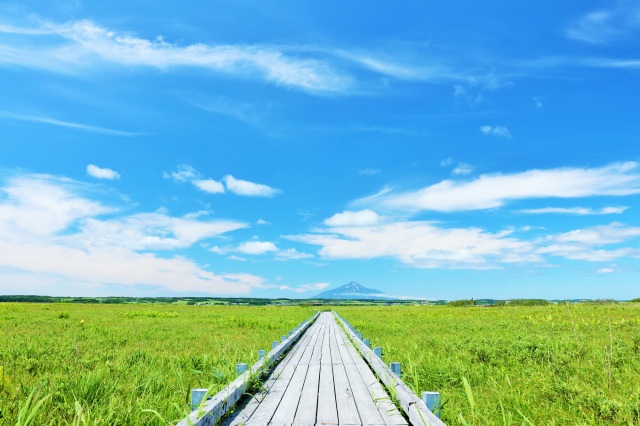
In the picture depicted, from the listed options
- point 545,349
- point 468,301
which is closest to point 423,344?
point 545,349

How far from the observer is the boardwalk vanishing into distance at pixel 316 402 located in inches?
167

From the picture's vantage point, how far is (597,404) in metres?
5.40

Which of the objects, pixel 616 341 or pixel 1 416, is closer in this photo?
pixel 1 416

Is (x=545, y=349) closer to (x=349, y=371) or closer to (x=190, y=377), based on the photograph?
(x=349, y=371)

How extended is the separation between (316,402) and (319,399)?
157mm

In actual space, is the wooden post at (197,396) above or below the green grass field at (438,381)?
above

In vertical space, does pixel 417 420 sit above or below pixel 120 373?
above

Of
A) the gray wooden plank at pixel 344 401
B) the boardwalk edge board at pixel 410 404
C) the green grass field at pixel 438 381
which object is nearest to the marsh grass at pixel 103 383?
the green grass field at pixel 438 381

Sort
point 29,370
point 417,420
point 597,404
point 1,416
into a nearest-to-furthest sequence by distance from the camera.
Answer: point 417,420
point 1,416
point 597,404
point 29,370

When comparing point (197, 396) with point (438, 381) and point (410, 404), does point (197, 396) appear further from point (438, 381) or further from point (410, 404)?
point (438, 381)

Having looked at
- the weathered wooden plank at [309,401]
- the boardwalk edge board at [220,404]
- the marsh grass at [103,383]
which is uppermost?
the boardwalk edge board at [220,404]

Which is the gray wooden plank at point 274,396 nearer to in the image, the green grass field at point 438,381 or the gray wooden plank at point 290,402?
the gray wooden plank at point 290,402

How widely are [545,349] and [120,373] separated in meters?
9.74

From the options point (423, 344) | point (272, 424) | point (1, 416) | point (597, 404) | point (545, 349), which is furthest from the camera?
point (423, 344)
